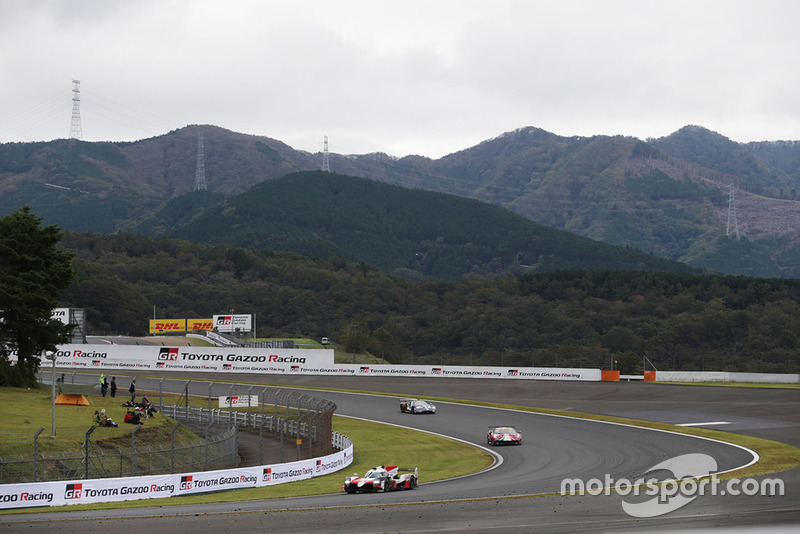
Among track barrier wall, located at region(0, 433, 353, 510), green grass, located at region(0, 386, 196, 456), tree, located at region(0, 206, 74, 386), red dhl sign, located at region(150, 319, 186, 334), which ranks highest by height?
tree, located at region(0, 206, 74, 386)

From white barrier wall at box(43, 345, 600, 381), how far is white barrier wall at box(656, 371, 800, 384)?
12.7 metres

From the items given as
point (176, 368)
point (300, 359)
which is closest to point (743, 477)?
point (300, 359)

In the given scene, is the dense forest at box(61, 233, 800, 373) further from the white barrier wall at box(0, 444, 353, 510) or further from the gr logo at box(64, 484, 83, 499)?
the gr logo at box(64, 484, 83, 499)

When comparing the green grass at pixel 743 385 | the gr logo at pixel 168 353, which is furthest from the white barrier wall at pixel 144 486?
the gr logo at pixel 168 353

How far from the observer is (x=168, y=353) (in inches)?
3361

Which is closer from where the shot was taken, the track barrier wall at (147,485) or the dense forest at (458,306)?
the track barrier wall at (147,485)

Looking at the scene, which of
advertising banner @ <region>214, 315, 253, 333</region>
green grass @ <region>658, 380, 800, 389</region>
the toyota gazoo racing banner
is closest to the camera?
green grass @ <region>658, 380, 800, 389</region>

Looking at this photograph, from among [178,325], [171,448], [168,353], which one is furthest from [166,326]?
[171,448]

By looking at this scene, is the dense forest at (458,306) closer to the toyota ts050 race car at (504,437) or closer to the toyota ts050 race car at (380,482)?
the toyota ts050 race car at (504,437)

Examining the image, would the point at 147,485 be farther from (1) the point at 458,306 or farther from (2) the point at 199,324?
(1) the point at 458,306

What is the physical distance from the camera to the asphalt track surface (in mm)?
21875

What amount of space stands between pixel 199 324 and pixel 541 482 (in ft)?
300

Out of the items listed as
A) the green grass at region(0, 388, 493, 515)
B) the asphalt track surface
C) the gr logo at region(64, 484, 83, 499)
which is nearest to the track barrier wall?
the gr logo at region(64, 484, 83, 499)

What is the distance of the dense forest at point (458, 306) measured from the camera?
126m
